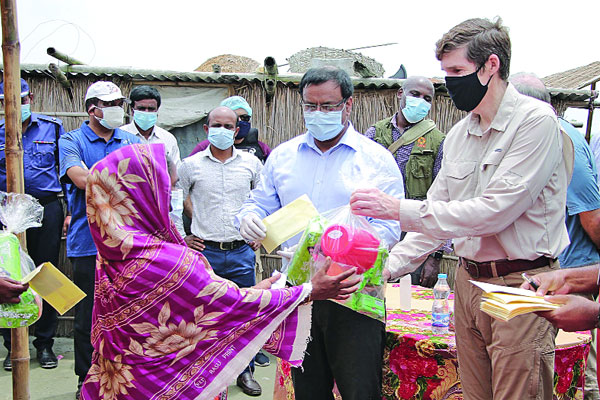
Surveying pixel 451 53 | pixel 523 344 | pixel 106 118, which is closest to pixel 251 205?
pixel 451 53

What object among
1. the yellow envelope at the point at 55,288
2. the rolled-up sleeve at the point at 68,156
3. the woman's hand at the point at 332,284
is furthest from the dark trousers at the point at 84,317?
the woman's hand at the point at 332,284

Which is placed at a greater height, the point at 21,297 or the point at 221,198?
the point at 221,198

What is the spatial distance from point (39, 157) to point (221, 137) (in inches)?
71.2

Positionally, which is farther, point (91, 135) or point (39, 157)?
point (39, 157)

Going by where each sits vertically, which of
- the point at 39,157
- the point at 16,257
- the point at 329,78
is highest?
the point at 329,78

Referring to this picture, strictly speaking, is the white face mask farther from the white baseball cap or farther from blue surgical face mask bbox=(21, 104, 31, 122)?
blue surgical face mask bbox=(21, 104, 31, 122)

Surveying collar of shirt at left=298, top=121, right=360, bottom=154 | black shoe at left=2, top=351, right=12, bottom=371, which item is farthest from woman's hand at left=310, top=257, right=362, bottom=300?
black shoe at left=2, top=351, right=12, bottom=371

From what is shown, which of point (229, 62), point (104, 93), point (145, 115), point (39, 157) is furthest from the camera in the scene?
point (229, 62)

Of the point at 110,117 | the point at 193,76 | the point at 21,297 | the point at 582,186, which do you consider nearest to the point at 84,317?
the point at 110,117

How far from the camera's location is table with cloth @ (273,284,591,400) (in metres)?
3.06

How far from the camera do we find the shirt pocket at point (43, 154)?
17.2ft

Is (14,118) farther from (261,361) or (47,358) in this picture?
(261,361)

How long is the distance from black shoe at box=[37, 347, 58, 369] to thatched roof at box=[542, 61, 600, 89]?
22.8ft

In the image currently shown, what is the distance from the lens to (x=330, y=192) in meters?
2.98
